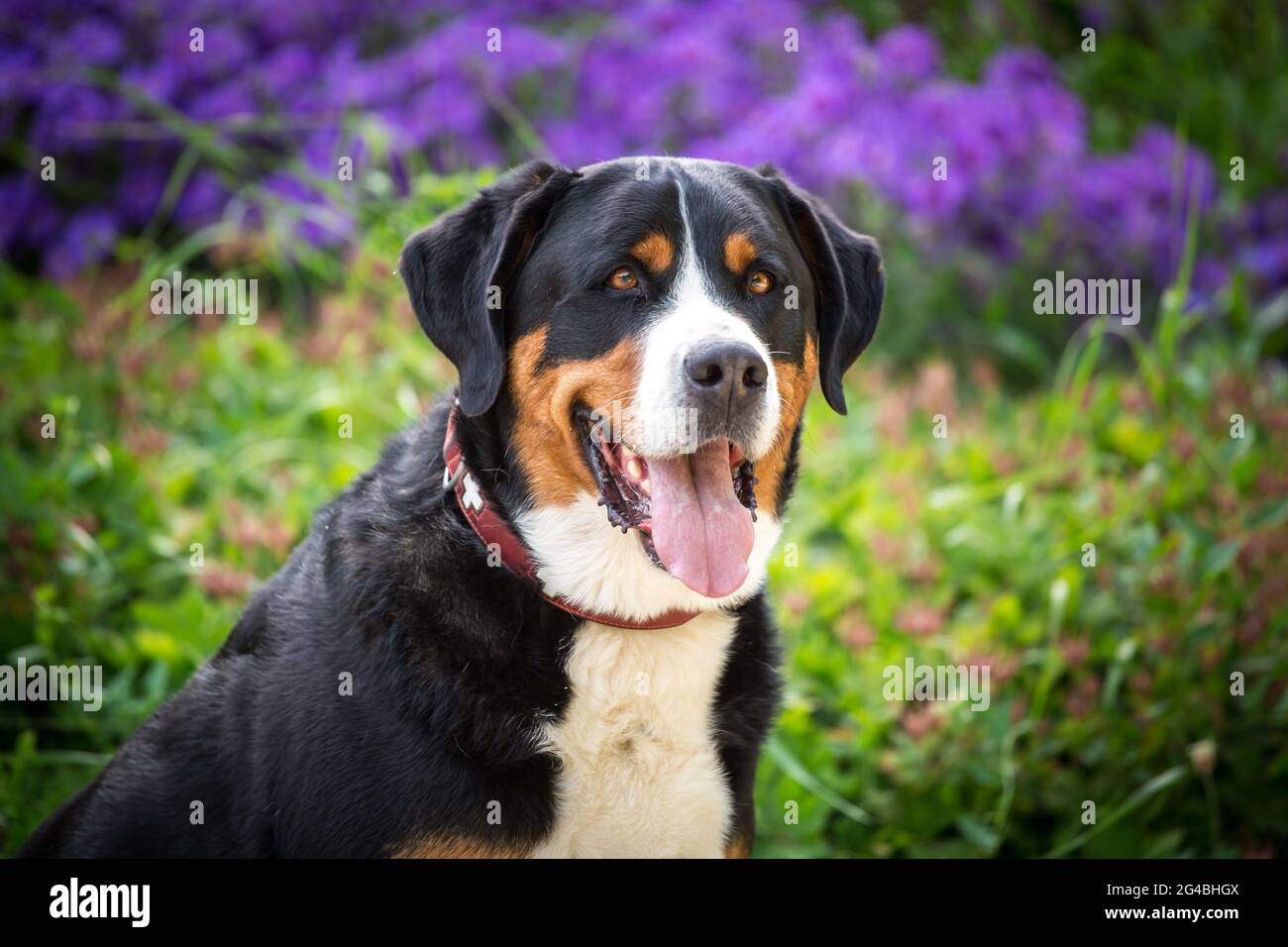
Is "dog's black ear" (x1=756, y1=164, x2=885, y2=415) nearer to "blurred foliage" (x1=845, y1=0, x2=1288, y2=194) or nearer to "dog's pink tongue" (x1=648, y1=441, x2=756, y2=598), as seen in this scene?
"dog's pink tongue" (x1=648, y1=441, x2=756, y2=598)

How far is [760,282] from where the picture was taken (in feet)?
10.0

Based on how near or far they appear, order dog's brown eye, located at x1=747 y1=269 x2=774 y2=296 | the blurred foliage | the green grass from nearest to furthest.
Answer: dog's brown eye, located at x1=747 y1=269 x2=774 y2=296
the green grass
the blurred foliage

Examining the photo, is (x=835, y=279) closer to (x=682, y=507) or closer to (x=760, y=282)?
(x=760, y=282)

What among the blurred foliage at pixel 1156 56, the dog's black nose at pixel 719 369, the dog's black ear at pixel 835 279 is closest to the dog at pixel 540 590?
the dog's black nose at pixel 719 369

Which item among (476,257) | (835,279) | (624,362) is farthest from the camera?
(835,279)

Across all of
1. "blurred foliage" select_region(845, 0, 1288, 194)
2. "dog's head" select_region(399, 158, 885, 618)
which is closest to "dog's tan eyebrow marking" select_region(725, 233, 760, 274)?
"dog's head" select_region(399, 158, 885, 618)

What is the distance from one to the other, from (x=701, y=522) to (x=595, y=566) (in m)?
0.26

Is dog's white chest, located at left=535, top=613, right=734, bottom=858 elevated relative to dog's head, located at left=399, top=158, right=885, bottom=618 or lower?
lower

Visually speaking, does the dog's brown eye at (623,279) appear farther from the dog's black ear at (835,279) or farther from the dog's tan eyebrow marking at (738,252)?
the dog's black ear at (835,279)

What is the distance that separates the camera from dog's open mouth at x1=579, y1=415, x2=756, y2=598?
2.82 metres

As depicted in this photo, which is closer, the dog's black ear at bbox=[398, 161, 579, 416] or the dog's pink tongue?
the dog's pink tongue

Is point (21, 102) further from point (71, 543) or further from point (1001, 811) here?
point (1001, 811)

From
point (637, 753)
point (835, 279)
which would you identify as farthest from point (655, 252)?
point (637, 753)

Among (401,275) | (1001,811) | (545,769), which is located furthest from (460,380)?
(1001,811)
